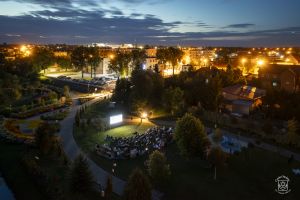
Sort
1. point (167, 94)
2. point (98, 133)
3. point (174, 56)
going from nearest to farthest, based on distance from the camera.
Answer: point (98, 133) → point (167, 94) → point (174, 56)

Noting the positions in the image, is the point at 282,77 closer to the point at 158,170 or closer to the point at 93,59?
the point at 158,170

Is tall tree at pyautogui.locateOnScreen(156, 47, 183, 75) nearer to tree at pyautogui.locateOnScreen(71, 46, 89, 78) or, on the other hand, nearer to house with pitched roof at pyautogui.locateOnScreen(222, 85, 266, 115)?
tree at pyautogui.locateOnScreen(71, 46, 89, 78)

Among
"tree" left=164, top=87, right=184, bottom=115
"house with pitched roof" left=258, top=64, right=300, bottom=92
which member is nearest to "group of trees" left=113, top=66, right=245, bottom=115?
"tree" left=164, top=87, right=184, bottom=115

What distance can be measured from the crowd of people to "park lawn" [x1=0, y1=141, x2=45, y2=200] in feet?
20.1

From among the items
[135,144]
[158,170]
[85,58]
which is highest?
[85,58]

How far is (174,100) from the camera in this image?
36812mm

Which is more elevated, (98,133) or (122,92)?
(122,92)

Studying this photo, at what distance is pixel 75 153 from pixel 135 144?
5268 mm

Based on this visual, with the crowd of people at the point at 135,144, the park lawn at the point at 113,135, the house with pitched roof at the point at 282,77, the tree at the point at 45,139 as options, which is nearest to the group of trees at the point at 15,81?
the park lawn at the point at 113,135

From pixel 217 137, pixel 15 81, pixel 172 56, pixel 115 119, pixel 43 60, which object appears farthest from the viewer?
pixel 43 60

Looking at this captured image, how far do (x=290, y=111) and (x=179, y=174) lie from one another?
66.4ft

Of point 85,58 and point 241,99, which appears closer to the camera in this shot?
point 241,99

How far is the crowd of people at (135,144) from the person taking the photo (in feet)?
77.0

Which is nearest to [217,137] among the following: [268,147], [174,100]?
[268,147]
